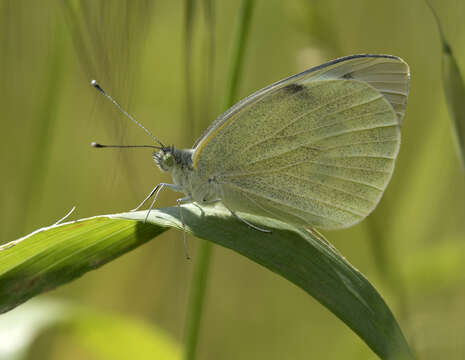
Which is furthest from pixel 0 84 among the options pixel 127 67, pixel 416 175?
pixel 416 175

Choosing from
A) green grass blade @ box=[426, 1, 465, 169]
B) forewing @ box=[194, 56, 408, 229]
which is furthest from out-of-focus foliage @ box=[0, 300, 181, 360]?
green grass blade @ box=[426, 1, 465, 169]

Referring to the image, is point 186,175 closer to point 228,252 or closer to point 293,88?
point 293,88

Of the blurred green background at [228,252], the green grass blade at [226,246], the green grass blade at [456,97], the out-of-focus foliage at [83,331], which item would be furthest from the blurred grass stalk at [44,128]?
the green grass blade at [456,97]

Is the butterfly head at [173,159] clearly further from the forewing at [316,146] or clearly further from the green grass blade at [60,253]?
the green grass blade at [60,253]

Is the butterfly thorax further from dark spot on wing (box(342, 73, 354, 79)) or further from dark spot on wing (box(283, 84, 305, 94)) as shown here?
dark spot on wing (box(342, 73, 354, 79))

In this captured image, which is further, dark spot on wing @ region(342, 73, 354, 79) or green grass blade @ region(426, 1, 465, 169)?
dark spot on wing @ region(342, 73, 354, 79)
